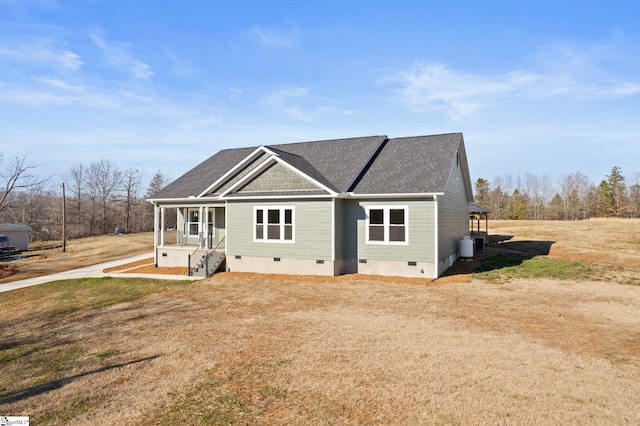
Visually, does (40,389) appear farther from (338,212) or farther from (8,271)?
(8,271)

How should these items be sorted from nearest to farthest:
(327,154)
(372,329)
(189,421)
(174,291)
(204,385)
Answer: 1. (189,421)
2. (204,385)
3. (372,329)
4. (174,291)
5. (327,154)

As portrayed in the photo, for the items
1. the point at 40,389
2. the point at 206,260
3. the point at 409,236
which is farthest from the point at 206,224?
the point at 40,389

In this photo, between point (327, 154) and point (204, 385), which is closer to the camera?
point (204, 385)

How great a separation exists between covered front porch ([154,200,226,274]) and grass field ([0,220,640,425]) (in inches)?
203

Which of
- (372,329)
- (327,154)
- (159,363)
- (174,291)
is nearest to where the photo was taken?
(159,363)

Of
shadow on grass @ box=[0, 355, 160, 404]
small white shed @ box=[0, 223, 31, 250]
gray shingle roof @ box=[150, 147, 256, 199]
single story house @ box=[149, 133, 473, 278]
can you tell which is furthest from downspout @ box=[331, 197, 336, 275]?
small white shed @ box=[0, 223, 31, 250]

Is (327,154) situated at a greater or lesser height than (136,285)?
greater

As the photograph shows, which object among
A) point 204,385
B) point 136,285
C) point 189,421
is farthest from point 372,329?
point 136,285

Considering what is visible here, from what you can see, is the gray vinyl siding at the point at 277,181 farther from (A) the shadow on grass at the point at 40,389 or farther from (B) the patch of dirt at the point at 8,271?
(B) the patch of dirt at the point at 8,271

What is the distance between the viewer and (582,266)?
18922mm

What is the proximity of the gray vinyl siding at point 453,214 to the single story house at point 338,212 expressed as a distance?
0.20 ft

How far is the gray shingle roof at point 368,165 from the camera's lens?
17781 millimetres

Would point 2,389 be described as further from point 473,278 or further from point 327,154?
point 327,154

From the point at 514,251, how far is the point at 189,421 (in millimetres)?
25757
